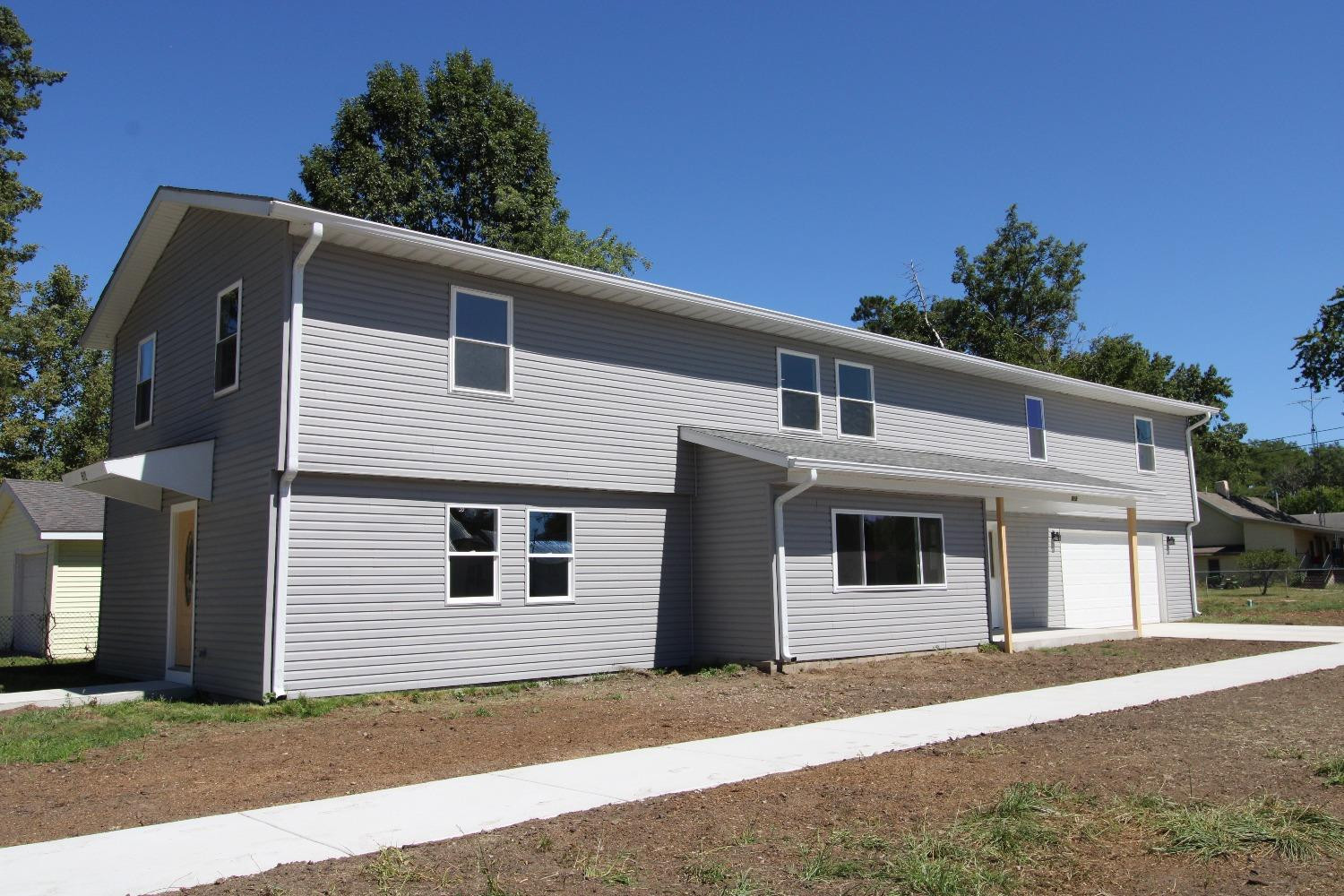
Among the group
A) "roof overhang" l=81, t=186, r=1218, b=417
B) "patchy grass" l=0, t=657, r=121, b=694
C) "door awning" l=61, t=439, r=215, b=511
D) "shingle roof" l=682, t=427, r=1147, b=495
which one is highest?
"roof overhang" l=81, t=186, r=1218, b=417

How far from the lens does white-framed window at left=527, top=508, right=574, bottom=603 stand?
13.5m

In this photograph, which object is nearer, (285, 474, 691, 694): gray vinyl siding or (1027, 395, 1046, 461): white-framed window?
(285, 474, 691, 694): gray vinyl siding

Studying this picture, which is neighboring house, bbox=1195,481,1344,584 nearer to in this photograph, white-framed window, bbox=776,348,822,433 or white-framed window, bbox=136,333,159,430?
white-framed window, bbox=776,348,822,433

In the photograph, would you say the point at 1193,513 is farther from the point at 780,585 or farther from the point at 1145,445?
the point at 780,585

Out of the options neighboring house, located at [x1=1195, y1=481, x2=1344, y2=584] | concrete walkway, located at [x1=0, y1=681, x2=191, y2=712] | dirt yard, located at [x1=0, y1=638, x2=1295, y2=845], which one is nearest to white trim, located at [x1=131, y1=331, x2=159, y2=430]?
concrete walkway, located at [x1=0, y1=681, x2=191, y2=712]

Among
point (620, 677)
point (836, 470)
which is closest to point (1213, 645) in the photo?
point (836, 470)

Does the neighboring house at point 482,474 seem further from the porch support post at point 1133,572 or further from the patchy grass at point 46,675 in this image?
the porch support post at point 1133,572

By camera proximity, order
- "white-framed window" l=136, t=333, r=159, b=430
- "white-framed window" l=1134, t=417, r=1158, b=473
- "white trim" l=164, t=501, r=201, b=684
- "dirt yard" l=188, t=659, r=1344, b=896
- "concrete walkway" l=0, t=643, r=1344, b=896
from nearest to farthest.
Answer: "dirt yard" l=188, t=659, r=1344, b=896 → "concrete walkway" l=0, t=643, r=1344, b=896 → "white trim" l=164, t=501, r=201, b=684 → "white-framed window" l=136, t=333, r=159, b=430 → "white-framed window" l=1134, t=417, r=1158, b=473

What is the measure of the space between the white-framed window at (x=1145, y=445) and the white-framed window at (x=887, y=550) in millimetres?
10283

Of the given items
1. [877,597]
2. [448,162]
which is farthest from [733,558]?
[448,162]

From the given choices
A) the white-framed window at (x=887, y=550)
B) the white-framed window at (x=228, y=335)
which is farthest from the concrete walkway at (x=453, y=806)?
the white-framed window at (x=228, y=335)

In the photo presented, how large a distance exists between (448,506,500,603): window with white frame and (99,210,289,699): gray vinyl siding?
2.22 meters

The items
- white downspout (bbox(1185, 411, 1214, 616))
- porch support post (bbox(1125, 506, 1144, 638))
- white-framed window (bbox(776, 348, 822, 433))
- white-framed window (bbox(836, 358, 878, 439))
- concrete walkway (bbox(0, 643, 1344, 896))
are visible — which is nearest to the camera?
concrete walkway (bbox(0, 643, 1344, 896))

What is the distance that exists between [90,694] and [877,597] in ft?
33.9
